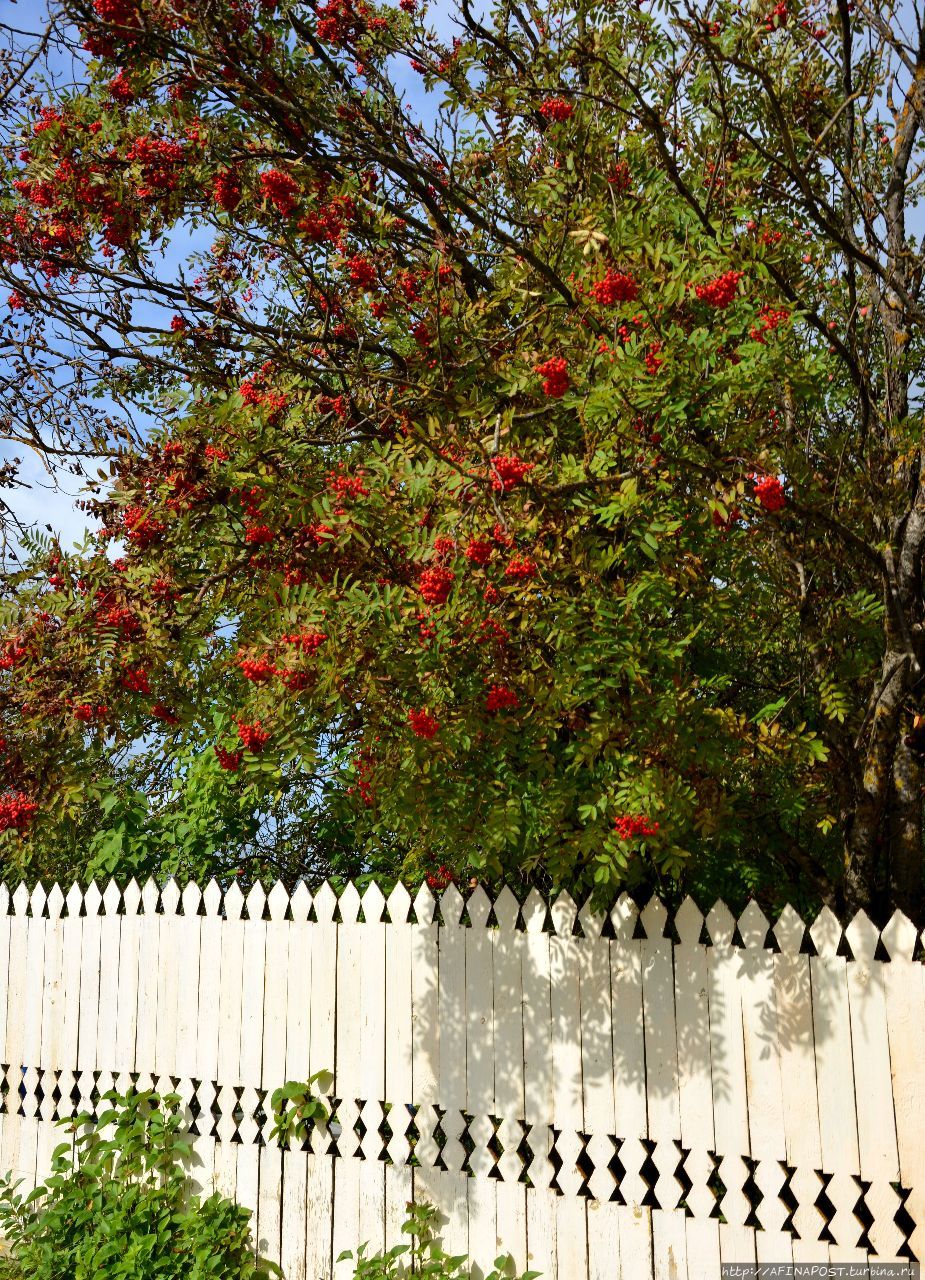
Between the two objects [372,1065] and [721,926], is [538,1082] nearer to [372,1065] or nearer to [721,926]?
[372,1065]

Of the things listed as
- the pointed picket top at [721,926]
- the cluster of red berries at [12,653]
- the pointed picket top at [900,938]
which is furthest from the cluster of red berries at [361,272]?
the pointed picket top at [900,938]

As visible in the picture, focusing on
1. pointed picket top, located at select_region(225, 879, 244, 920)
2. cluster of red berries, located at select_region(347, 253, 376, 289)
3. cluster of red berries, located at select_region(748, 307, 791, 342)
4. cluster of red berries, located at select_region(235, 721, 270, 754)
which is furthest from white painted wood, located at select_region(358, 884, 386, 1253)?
cluster of red berries, located at select_region(347, 253, 376, 289)

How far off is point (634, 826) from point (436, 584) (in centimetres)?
115

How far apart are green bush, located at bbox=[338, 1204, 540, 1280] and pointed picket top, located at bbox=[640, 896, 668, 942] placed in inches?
59.2

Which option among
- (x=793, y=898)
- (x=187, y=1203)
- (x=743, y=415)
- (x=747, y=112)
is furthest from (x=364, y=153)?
(x=187, y=1203)

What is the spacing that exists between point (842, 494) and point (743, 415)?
1.11 metres

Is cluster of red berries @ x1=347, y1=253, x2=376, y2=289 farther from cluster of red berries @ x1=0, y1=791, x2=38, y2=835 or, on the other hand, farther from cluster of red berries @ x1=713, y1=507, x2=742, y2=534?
cluster of red berries @ x1=0, y1=791, x2=38, y2=835

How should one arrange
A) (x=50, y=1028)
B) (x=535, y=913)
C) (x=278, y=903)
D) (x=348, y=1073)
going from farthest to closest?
(x=50, y=1028) → (x=278, y=903) → (x=348, y=1073) → (x=535, y=913)

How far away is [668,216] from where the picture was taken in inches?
214

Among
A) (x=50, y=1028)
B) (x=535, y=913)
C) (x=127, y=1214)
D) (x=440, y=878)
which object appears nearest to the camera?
(x=535, y=913)

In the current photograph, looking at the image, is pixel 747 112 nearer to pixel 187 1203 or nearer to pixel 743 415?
pixel 743 415

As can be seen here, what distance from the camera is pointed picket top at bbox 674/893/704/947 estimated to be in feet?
14.9

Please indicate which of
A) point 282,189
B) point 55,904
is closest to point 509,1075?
point 55,904

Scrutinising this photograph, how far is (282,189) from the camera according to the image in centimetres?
560
